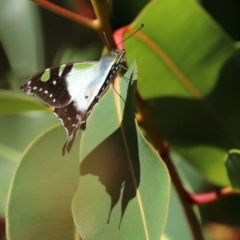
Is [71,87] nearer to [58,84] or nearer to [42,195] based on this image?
[58,84]

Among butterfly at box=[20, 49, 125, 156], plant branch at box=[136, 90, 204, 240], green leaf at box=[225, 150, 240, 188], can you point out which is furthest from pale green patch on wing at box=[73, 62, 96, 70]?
green leaf at box=[225, 150, 240, 188]

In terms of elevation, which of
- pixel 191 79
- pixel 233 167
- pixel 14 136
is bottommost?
pixel 233 167

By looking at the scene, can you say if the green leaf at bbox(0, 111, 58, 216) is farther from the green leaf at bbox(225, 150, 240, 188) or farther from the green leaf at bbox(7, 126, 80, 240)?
the green leaf at bbox(225, 150, 240, 188)

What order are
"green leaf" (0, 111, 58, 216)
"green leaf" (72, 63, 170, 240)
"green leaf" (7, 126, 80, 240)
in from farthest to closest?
"green leaf" (0, 111, 58, 216)
"green leaf" (7, 126, 80, 240)
"green leaf" (72, 63, 170, 240)

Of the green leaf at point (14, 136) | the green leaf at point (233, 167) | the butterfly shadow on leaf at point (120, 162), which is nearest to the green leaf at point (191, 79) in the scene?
the green leaf at point (233, 167)

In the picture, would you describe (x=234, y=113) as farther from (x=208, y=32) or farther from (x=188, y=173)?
(x=188, y=173)

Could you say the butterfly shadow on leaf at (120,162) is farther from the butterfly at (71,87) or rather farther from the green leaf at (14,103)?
the green leaf at (14,103)

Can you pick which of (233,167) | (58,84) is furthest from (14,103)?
(233,167)
